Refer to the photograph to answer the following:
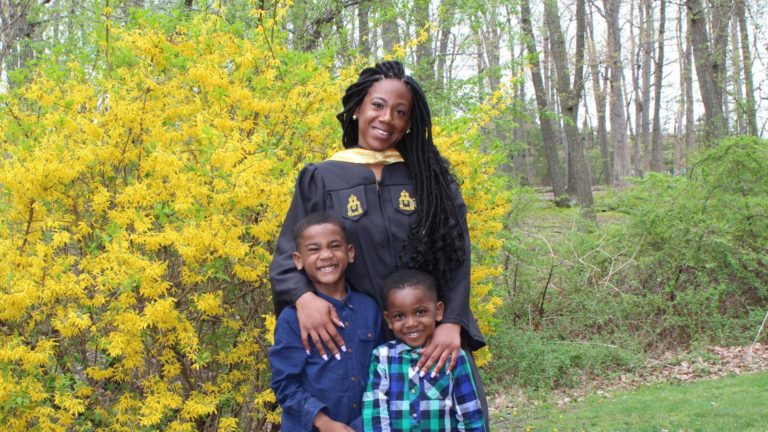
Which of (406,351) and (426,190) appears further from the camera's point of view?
(426,190)

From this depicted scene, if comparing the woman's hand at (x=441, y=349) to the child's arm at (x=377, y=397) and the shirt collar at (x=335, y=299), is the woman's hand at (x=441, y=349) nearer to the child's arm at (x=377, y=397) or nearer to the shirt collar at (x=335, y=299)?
the child's arm at (x=377, y=397)

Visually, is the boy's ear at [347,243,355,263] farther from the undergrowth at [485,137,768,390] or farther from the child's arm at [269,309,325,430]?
the undergrowth at [485,137,768,390]

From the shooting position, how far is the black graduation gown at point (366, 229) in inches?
96.5

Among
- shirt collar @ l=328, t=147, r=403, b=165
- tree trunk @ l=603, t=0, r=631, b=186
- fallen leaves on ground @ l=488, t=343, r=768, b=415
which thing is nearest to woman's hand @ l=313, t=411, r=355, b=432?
shirt collar @ l=328, t=147, r=403, b=165

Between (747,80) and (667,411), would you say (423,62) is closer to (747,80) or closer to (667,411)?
(667,411)

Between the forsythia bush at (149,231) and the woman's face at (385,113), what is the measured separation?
80 centimetres

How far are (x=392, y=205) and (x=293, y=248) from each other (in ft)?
1.24

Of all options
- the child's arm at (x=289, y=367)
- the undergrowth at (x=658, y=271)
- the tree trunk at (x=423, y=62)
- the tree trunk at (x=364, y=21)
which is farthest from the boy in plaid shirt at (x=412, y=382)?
the tree trunk at (x=423, y=62)

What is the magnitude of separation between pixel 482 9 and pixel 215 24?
5.60 metres

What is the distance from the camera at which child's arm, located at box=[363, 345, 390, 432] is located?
2.29 m

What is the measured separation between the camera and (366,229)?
2488 mm

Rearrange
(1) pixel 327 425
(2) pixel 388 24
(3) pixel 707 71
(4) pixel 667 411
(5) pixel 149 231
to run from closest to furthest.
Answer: (1) pixel 327 425
(5) pixel 149 231
(4) pixel 667 411
(2) pixel 388 24
(3) pixel 707 71

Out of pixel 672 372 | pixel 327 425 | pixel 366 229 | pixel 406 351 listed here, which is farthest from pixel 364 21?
pixel 327 425

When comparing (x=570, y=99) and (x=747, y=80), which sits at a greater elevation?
(x=747, y=80)
